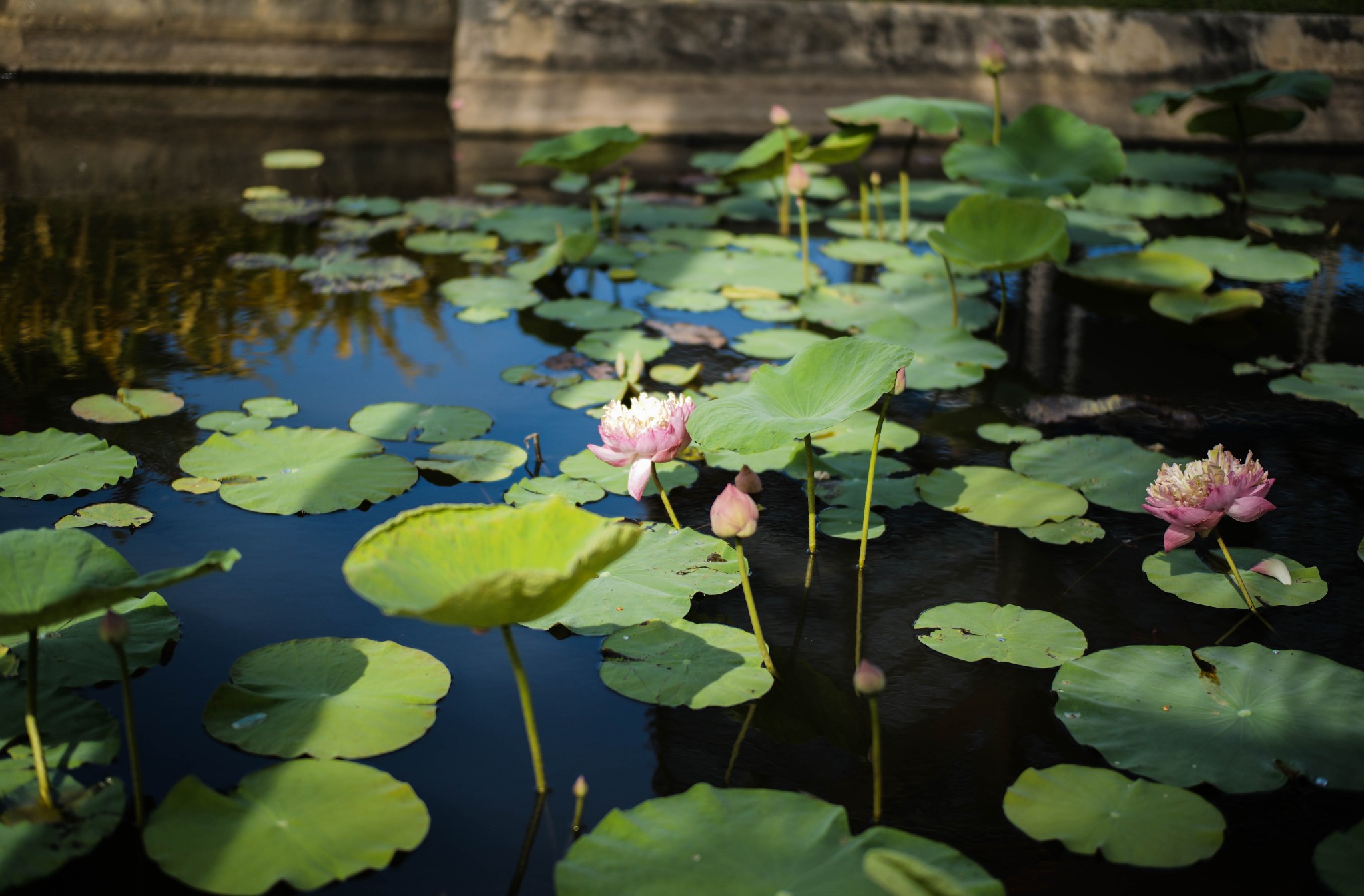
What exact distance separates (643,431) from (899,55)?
358 centimetres

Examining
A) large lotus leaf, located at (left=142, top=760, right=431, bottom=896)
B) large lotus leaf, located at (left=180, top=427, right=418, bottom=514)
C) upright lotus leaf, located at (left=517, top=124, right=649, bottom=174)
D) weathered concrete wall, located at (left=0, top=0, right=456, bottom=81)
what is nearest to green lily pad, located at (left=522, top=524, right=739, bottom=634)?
large lotus leaf, located at (left=142, top=760, right=431, bottom=896)

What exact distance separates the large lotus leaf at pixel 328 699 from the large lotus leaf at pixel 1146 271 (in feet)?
7.31

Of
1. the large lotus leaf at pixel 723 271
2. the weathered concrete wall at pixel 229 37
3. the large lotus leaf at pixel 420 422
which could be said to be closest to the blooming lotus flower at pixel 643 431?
the large lotus leaf at pixel 420 422

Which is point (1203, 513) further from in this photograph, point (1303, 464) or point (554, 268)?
point (554, 268)

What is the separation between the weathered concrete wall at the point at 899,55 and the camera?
4.40 m

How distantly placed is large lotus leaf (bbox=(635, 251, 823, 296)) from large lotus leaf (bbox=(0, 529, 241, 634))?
6.13 feet

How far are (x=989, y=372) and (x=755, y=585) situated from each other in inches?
43.0

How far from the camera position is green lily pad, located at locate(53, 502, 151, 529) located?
1627mm

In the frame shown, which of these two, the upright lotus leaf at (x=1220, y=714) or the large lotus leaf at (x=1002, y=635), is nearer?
the upright lotus leaf at (x=1220, y=714)

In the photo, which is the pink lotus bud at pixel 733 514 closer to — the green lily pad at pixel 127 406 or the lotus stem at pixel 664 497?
the lotus stem at pixel 664 497

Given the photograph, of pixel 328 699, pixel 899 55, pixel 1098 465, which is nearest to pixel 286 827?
pixel 328 699

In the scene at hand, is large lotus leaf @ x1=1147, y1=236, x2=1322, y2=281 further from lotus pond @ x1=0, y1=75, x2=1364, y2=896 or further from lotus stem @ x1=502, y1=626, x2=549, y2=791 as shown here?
lotus stem @ x1=502, y1=626, x2=549, y2=791

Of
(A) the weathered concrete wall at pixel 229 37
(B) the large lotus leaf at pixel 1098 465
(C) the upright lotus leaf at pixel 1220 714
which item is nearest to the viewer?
(C) the upright lotus leaf at pixel 1220 714

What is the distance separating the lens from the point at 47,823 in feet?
3.47
